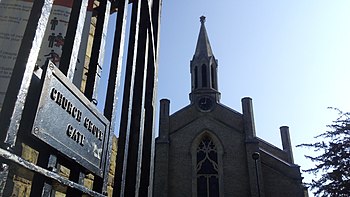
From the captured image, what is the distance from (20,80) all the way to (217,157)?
19.4m

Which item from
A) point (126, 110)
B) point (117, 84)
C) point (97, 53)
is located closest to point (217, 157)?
point (126, 110)

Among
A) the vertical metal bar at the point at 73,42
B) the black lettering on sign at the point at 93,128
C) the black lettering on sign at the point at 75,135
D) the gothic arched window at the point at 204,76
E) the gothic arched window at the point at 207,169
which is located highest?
the gothic arched window at the point at 204,76

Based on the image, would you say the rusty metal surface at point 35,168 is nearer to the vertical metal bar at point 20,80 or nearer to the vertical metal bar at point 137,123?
the vertical metal bar at point 20,80

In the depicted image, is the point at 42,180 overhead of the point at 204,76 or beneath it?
beneath

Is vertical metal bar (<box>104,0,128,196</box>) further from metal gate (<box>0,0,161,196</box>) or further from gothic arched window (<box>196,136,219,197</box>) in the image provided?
gothic arched window (<box>196,136,219,197</box>)

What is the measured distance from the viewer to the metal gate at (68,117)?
0.73 metres

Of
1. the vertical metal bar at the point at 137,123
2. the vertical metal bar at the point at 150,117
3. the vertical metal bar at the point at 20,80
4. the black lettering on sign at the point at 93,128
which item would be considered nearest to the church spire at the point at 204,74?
the vertical metal bar at the point at 150,117

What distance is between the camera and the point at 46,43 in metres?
1.95

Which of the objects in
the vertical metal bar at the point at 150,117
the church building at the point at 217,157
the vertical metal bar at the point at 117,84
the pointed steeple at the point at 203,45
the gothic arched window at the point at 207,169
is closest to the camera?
the vertical metal bar at the point at 117,84

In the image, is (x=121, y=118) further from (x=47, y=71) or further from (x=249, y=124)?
(x=249, y=124)

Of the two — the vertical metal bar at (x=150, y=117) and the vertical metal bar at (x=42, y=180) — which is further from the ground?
the vertical metal bar at (x=150, y=117)

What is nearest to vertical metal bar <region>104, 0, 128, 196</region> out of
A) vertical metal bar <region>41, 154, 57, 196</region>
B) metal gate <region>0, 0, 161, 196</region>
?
metal gate <region>0, 0, 161, 196</region>

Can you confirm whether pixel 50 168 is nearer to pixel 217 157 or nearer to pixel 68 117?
pixel 68 117

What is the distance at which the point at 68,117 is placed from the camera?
96 cm
